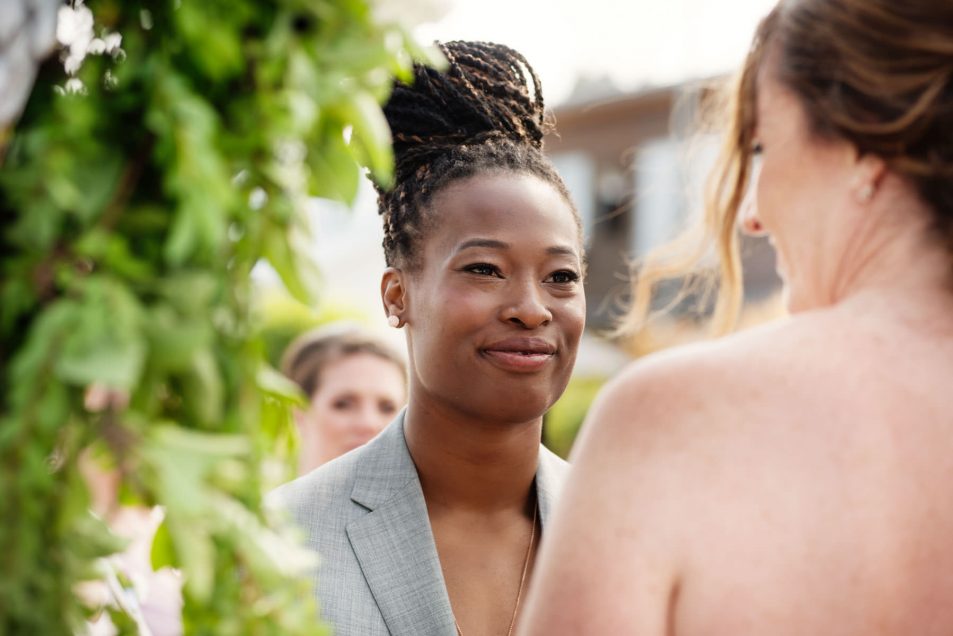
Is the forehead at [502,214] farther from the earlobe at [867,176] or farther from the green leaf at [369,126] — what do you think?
the green leaf at [369,126]

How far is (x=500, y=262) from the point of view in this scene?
2777mm

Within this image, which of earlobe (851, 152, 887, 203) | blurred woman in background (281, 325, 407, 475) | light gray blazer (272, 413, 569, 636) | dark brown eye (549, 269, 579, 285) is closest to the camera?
earlobe (851, 152, 887, 203)

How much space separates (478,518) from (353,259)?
86.8ft

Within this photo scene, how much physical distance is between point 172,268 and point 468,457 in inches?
68.5

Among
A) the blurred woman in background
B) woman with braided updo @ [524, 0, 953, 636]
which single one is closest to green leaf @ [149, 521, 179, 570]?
woman with braided updo @ [524, 0, 953, 636]

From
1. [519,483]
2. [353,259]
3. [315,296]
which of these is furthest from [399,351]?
[353,259]

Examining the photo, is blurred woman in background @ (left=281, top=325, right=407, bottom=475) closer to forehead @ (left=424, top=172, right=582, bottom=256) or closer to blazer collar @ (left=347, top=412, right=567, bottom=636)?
blazer collar @ (left=347, top=412, right=567, bottom=636)

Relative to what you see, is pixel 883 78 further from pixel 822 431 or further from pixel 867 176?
pixel 822 431

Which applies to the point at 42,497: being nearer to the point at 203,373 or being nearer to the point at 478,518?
the point at 203,373

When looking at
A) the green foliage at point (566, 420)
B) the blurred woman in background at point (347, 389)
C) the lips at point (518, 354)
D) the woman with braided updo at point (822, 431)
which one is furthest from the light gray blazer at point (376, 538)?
the green foliage at point (566, 420)

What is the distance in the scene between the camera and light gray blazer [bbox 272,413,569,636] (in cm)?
261

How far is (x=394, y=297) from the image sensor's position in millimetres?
3064

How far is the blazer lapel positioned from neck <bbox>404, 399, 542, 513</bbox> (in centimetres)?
6

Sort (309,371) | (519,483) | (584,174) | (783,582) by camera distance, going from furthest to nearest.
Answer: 1. (584,174)
2. (309,371)
3. (519,483)
4. (783,582)
